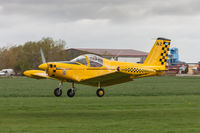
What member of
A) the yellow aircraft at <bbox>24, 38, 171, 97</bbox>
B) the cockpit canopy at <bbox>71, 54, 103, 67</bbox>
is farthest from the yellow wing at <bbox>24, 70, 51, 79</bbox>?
the cockpit canopy at <bbox>71, 54, 103, 67</bbox>

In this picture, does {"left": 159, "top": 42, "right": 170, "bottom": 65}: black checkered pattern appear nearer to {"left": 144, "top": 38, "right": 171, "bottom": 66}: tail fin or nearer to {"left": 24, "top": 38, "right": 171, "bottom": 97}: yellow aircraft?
{"left": 144, "top": 38, "right": 171, "bottom": 66}: tail fin

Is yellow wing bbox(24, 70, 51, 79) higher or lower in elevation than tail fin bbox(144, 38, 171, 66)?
lower

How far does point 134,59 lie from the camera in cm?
15250

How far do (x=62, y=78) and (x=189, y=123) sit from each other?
40.3 feet

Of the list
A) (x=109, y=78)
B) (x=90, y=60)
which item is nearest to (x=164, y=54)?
(x=109, y=78)

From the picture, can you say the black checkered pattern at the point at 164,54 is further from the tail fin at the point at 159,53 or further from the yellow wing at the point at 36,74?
the yellow wing at the point at 36,74

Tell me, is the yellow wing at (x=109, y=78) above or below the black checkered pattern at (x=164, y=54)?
below

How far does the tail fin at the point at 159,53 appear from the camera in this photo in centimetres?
3372

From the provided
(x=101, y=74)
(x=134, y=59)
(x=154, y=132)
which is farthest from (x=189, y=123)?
(x=134, y=59)

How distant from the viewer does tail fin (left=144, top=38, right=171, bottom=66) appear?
111 feet

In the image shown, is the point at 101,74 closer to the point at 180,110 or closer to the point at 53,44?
the point at 180,110

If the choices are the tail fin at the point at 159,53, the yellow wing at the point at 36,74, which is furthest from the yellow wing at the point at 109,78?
the yellow wing at the point at 36,74

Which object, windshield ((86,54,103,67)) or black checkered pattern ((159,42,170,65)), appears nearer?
windshield ((86,54,103,67))

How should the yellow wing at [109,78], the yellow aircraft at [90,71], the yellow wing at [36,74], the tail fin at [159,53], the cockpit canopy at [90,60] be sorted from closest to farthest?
1. the yellow aircraft at [90,71]
2. the yellow wing at [109,78]
3. the cockpit canopy at [90,60]
4. the yellow wing at [36,74]
5. the tail fin at [159,53]
